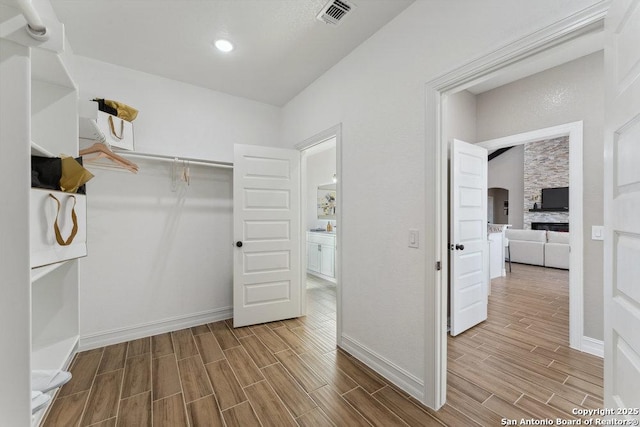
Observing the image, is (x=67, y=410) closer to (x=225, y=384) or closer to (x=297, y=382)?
(x=225, y=384)

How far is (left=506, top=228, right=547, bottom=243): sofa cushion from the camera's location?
6.09 metres

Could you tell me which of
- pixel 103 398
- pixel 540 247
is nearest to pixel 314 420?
pixel 103 398

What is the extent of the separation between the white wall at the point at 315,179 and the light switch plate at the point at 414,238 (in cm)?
383

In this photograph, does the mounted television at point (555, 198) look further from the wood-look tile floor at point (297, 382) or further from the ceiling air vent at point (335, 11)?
the ceiling air vent at point (335, 11)

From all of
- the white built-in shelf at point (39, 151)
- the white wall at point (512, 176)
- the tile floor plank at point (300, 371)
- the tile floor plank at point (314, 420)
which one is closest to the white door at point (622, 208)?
the tile floor plank at point (314, 420)

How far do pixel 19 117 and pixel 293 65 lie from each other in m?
2.38

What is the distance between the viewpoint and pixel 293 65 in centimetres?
260

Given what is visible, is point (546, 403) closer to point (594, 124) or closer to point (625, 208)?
point (625, 208)

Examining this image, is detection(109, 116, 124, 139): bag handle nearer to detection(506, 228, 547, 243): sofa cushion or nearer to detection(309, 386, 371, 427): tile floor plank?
detection(309, 386, 371, 427): tile floor plank

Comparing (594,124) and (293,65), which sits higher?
(293,65)

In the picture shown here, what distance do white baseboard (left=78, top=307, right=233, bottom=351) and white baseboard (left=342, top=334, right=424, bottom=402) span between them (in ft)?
5.37

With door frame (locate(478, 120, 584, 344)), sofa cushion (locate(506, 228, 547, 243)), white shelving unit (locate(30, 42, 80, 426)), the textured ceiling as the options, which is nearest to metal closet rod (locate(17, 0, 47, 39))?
white shelving unit (locate(30, 42, 80, 426))

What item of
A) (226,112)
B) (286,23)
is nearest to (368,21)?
(286,23)

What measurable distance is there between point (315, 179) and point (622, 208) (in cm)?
515
